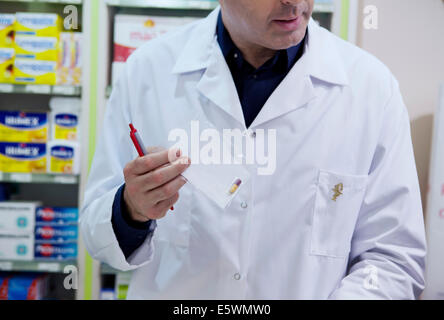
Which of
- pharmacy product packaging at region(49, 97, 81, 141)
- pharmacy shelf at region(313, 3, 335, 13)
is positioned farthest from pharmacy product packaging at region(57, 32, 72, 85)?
pharmacy shelf at region(313, 3, 335, 13)

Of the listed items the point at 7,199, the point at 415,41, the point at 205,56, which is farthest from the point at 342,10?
the point at 7,199

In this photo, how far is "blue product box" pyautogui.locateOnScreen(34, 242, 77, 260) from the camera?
76.3 inches

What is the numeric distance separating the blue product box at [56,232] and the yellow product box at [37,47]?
74cm

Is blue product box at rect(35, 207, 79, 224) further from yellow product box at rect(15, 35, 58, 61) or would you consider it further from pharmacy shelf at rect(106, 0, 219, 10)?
pharmacy shelf at rect(106, 0, 219, 10)

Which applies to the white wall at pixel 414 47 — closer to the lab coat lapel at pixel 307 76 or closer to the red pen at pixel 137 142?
the lab coat lapel at pixel 307 76

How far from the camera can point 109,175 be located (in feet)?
3.03

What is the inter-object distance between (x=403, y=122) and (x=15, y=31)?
5.50ft

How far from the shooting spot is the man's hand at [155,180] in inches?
26.3

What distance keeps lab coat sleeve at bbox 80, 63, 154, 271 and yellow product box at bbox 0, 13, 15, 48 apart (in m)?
1.18

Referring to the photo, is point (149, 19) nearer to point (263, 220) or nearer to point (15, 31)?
point (15, 31)

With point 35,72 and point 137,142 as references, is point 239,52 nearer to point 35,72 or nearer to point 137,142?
point 137,142

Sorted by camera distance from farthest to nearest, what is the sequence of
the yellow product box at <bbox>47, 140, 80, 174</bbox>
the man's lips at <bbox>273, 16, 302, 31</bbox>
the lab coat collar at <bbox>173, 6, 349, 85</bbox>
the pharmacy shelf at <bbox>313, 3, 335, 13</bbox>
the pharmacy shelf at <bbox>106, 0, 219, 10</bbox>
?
the yellow product box at <bbox>47, 140, 80, 174</bbox>, the pharmacy shelf at <bbox>106, 0, 219, 10</bbox>, the pharmacy shelf at <bbox>313, 3, 335, 13</bbox>, the lab coat collar at <bbox>173, 6, 349, 85</bbox>, the man's lips at <bbox>273, 16, 302, 31</bbox>

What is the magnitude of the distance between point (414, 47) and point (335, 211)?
1.51 ft

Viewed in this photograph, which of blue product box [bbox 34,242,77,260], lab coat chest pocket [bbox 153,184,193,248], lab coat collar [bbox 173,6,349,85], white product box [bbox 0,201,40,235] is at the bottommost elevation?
blue product box [bbox 34,242,77,260]
